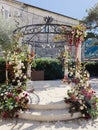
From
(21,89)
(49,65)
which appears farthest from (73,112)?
(49,65)

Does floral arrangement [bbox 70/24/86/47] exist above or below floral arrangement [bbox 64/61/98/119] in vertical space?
above

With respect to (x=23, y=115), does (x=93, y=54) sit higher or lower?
higher

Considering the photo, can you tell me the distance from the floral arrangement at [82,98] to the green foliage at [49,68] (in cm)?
580

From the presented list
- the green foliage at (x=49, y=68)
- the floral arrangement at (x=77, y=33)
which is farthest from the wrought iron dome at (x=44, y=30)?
the green foliage at (x=49, y=68)

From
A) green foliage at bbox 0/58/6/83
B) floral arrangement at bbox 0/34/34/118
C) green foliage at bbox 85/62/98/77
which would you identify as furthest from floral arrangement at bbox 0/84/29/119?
green foliage at bbox 85/62/98/77

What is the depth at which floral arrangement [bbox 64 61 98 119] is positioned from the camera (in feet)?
19.8

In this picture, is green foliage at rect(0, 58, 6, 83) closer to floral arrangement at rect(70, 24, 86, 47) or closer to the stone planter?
the stone planter

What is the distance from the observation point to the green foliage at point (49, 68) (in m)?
12.5

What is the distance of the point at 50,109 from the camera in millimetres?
6184

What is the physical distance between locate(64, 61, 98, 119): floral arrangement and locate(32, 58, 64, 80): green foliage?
5799 millimetres

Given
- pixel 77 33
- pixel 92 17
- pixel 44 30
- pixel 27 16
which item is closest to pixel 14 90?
pixel 77 33

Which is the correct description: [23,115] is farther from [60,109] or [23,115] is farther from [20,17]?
[20,17]

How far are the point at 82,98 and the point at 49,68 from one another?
264 inches

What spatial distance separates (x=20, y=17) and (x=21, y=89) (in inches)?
590
